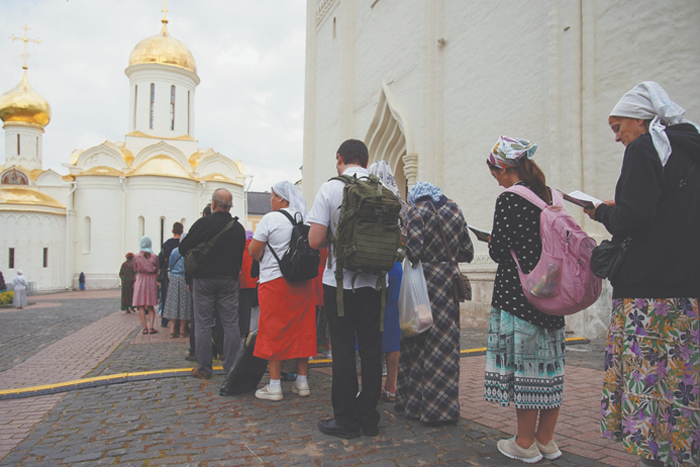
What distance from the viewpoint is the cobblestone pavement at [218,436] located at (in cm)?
285

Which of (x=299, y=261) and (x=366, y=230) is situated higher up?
(x=366, y=230)

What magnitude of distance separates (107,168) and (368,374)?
3485 cm

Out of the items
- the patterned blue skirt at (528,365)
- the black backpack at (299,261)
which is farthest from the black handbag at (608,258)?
the black backpack at (299,261)

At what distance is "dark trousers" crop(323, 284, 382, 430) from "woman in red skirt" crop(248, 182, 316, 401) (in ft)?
2.93

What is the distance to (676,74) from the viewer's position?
19.6 ft

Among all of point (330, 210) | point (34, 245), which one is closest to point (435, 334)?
point (330, 210)

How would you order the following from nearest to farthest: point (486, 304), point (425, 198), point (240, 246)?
point (425, 198) → point (240, 246) → point (486, 304)

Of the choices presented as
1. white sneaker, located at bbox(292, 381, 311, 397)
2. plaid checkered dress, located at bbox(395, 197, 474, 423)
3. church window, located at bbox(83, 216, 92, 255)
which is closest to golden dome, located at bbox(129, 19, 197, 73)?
church window, located at bbox(83, 216, 92, 255)

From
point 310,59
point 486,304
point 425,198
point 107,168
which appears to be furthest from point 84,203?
point 425,198

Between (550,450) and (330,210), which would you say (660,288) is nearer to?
(550,450)

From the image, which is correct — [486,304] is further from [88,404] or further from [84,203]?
[84,203]

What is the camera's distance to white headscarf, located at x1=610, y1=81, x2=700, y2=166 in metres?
2.08

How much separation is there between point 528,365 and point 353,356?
3.73 ft

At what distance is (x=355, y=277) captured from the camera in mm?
3234
